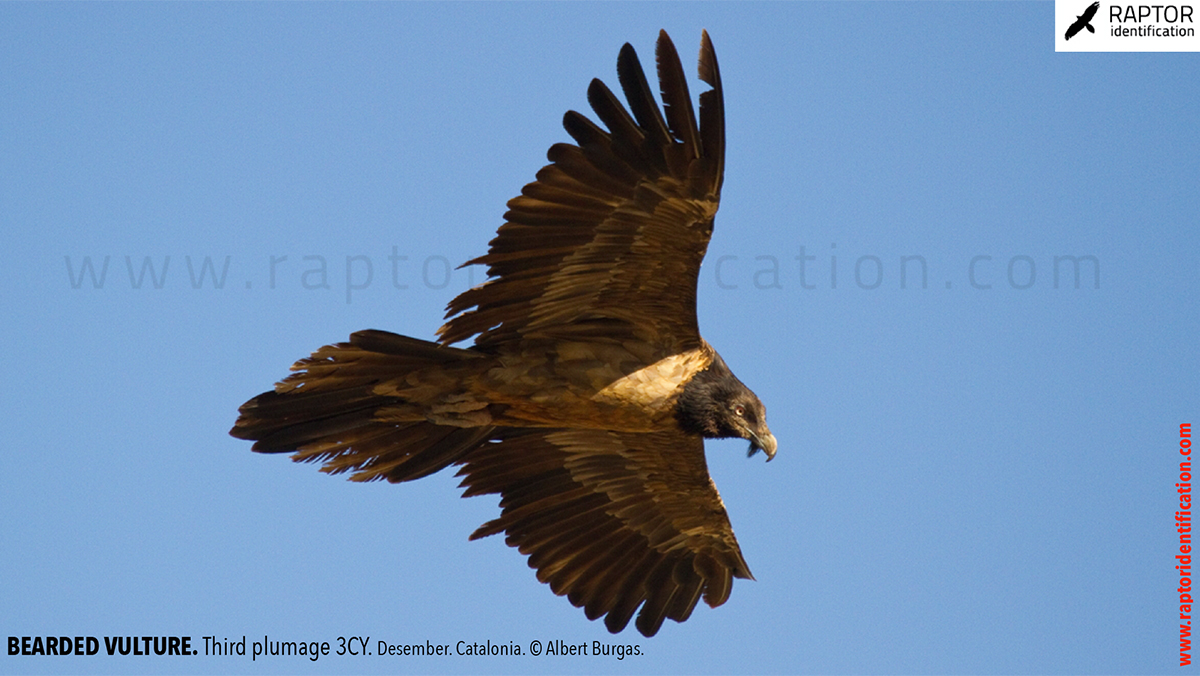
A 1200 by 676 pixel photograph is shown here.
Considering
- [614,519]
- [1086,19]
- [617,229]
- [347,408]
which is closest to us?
[617,229]

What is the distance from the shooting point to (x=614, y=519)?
8.34 m

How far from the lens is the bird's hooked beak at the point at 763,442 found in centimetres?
721

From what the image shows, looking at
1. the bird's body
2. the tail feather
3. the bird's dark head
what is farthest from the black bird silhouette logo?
the tail feather

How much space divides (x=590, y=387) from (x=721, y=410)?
799mm

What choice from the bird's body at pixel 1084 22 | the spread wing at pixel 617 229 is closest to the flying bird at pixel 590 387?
the spread wing at pixel 617 229

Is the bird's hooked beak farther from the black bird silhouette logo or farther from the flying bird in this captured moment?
the black bird silhouette logo

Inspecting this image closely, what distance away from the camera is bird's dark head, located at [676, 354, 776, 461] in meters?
7.14

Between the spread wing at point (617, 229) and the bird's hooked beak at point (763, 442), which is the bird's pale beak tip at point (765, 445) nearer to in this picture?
the bird's hooked beak at point (763, 442)

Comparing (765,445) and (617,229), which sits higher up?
(617,229)

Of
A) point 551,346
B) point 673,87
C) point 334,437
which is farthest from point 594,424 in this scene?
point 673,87

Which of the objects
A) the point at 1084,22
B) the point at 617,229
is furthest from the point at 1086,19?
the point at 617,229

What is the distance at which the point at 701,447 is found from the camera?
26.3 ft

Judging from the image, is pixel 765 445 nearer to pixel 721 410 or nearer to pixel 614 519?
pixel 721 410

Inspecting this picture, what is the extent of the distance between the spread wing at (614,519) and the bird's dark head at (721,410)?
2.67ft
